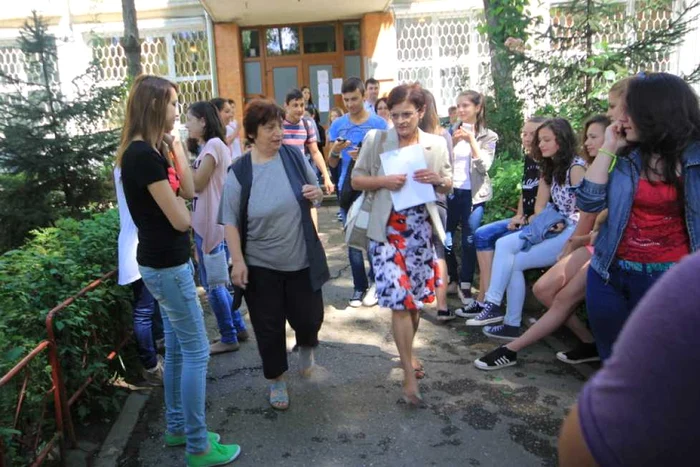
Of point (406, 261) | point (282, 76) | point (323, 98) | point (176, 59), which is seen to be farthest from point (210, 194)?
point (176, 59)

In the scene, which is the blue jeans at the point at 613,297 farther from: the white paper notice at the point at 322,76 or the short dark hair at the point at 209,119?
the white paper notice at the point at 322,76

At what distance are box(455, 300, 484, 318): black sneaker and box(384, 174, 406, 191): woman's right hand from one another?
76.1 inches

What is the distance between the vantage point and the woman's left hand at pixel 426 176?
369 cm

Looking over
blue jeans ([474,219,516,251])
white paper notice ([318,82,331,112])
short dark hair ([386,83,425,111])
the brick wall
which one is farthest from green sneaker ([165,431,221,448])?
white paper notice ([318,82,331,112])

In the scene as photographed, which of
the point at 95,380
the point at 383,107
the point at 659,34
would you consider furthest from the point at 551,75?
the point at 95,380

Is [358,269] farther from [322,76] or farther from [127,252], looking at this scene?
[322,76]

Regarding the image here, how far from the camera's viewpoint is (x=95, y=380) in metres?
3.52

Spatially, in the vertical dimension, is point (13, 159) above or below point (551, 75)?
below

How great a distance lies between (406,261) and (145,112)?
1.85 m

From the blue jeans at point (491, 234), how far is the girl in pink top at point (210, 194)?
226 cm

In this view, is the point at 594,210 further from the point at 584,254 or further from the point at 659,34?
the point at 659,34

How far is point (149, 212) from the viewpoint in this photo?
9.32 ft

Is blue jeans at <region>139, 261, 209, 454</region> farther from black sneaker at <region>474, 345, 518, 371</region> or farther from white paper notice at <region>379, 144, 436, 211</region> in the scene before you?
black sneaker at <region>474, 345, 518, 371</region>

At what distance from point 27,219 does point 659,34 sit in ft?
25.1
